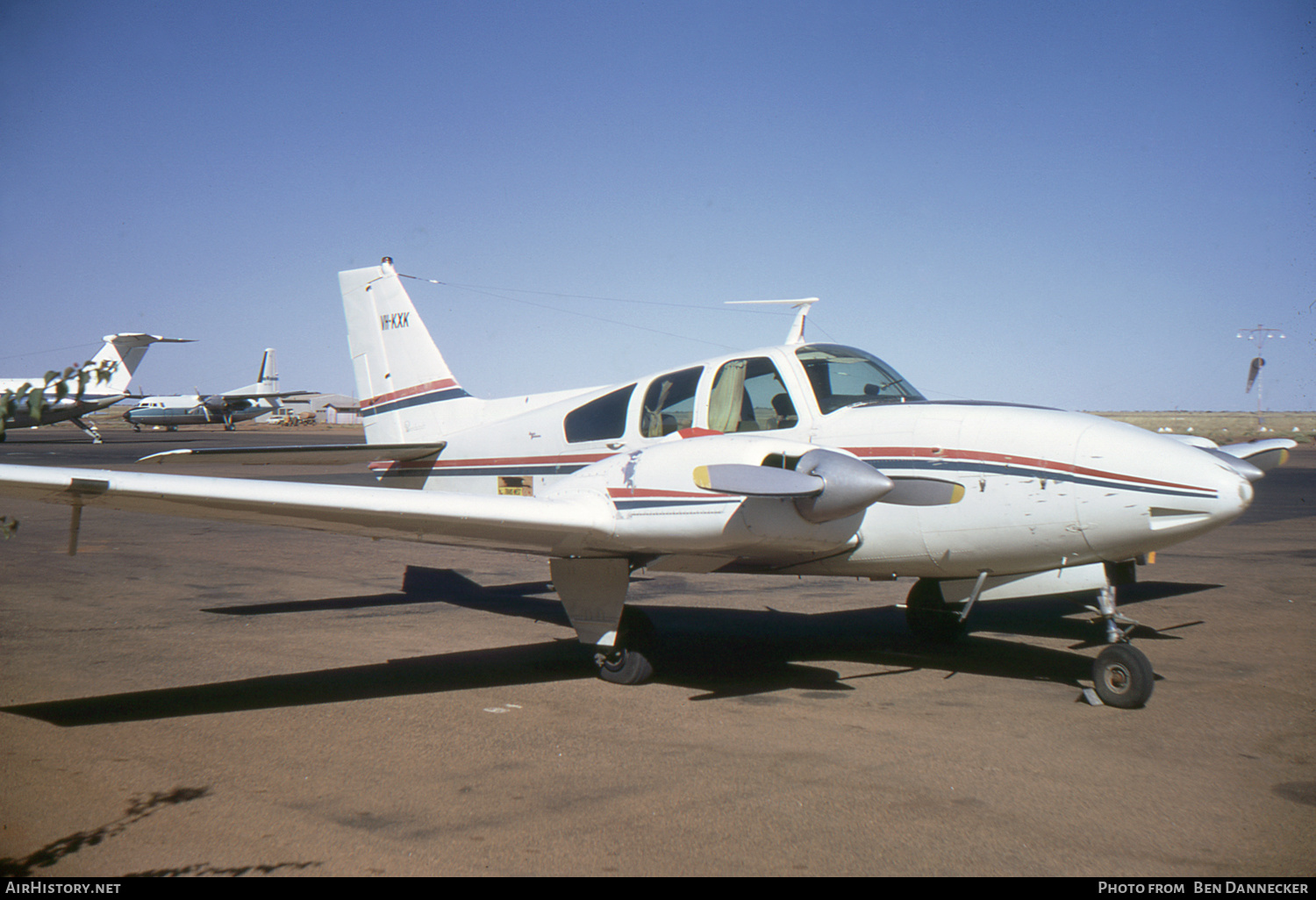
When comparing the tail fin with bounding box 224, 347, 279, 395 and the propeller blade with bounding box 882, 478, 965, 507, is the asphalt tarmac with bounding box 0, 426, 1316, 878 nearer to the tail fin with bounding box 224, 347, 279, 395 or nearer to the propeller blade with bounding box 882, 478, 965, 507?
the propeller blade with bounding box 882, 478, 965, 507

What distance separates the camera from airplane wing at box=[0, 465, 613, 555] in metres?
5.37

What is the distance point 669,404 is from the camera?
752 centimetres

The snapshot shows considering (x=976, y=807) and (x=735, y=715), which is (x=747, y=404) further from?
(x=976, y=807)

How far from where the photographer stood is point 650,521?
6176 millimetres

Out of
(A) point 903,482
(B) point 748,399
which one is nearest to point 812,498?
(A) point 903,482

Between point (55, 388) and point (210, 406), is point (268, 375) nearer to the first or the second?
point (210, 406)

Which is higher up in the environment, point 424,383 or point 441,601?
point 424,383

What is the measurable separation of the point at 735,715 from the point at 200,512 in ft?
13.6

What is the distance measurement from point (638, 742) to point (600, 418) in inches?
135

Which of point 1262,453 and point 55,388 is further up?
point 1262,453

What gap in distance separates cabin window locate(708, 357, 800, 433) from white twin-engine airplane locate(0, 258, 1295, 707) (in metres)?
0.01

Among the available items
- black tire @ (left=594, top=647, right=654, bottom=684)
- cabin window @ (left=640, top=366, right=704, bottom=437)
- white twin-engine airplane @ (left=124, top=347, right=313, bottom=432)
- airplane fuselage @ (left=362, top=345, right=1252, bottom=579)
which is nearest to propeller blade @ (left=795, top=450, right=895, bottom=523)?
airplane fuselage @ (left=362, top=345, right=1252, bottom=579)

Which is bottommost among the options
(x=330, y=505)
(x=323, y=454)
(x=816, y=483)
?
(x=330, y=505)

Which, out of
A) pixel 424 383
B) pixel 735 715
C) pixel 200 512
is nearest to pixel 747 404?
pixel 735 715
